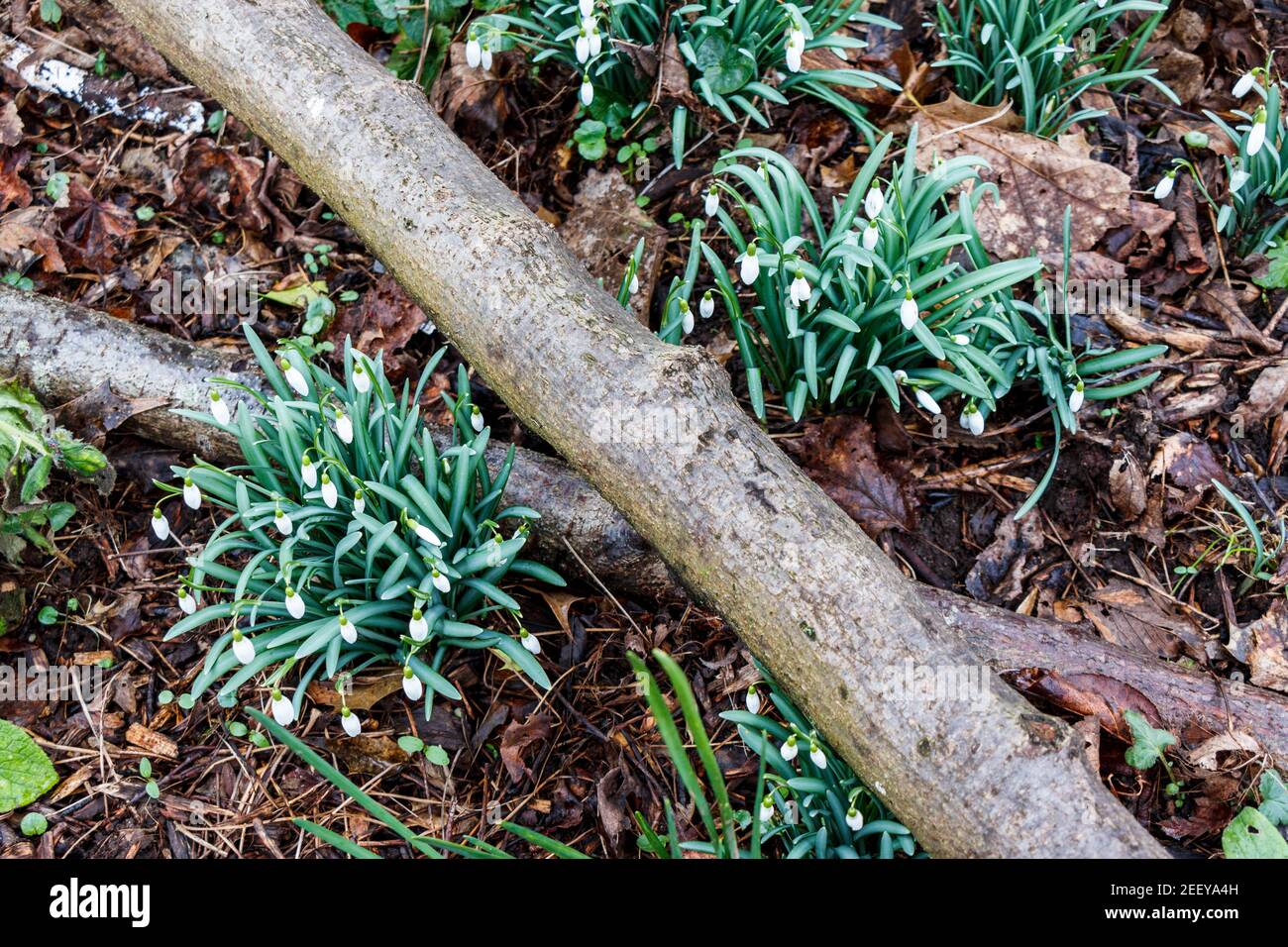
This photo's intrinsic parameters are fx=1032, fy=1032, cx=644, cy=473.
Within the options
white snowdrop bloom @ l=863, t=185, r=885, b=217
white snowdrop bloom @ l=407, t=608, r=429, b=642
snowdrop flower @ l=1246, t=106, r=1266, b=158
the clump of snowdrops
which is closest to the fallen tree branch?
the clump of snowdrops

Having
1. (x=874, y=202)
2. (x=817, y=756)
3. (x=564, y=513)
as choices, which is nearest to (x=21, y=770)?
(x=564, y=513)

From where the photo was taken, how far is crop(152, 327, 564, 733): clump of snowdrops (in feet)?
7.99

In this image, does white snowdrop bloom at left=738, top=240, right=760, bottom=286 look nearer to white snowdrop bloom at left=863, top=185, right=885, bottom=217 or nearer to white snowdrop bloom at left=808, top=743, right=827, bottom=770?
white snowdrop bloom at left=863, top=185, right=885, bottom=217

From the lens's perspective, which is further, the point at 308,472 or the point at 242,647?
the point at 308,472

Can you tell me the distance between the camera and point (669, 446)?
230 cm

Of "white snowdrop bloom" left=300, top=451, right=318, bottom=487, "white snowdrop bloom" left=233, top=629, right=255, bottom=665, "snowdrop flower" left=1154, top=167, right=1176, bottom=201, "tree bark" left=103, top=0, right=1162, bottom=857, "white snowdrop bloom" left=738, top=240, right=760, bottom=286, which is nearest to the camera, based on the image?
"tree bark" left=103, top=0, right=1162, bottom=857

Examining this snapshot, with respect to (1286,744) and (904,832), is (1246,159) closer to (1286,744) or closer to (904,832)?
(1286,744)

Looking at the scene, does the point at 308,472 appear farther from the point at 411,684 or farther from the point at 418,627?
the point at 411,684

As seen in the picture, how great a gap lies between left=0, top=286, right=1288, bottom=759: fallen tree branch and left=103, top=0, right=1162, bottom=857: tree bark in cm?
28

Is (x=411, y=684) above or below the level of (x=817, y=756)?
below

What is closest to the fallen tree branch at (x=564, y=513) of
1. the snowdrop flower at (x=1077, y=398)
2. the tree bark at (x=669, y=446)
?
the tree bark at (x=669, y=446)

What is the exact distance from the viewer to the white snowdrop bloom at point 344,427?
243 centimetres

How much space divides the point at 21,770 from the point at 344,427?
1.21 m

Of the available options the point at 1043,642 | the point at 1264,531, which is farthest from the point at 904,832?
the point at 1264,531
